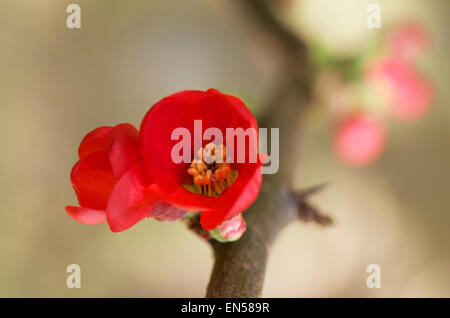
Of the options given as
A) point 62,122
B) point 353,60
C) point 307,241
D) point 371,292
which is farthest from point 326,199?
point 62,122

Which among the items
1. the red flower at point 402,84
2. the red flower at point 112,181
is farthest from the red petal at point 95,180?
the red flower at point 402,84

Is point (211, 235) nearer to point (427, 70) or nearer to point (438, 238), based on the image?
point (438, 238)

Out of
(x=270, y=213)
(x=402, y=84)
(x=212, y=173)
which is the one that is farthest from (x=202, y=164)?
(x=402, y=84)

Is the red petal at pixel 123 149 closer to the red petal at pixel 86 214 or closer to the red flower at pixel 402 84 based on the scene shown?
the red petal at pixel 86 214

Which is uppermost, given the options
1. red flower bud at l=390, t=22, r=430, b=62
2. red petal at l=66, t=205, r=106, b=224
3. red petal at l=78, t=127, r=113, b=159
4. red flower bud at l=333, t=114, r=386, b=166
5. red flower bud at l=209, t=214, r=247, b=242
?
red flower bud at l=390, t=22, r=430, b=62

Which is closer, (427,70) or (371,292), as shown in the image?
(371,292)

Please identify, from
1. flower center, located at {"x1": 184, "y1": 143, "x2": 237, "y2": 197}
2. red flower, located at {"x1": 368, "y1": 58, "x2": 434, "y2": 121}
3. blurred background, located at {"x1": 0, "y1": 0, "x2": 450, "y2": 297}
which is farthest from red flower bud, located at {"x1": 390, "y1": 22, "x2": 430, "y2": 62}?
flower center, located at {"x1": 184, "y1": 143, "x2": 237, "y2": 197}

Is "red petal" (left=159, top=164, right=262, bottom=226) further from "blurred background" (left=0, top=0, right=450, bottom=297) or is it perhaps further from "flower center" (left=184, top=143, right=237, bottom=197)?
Result: "blurred background" (left=0, top=0, right=450, bottom=297)
